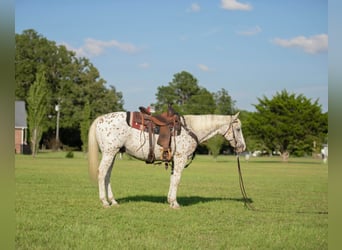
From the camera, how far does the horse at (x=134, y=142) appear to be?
9.77m

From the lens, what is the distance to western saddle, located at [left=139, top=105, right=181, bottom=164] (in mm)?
9781

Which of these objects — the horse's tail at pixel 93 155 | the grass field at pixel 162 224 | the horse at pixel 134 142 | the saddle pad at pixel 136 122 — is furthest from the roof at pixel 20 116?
the saddle pad at pixel 136 122

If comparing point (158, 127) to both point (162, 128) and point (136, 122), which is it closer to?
point (162, 128)

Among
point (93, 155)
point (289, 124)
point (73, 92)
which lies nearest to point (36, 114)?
point (73, 92)

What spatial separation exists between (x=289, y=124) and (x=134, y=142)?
4394cm

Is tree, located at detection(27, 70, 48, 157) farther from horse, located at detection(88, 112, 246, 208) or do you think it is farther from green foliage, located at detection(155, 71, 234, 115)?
horse, located at detection(88, 112, 246, 208)

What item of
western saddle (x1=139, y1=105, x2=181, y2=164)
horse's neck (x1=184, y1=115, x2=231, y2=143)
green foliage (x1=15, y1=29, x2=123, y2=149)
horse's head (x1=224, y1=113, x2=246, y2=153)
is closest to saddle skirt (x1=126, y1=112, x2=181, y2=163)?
western saddle (x1=139, y1=105, x2=181, y2=164)

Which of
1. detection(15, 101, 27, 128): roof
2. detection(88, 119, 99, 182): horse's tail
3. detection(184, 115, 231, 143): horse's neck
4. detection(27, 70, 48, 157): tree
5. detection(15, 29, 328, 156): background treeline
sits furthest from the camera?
detection(15, 29, 328, 156): background treeline

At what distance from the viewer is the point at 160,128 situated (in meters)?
9.85
